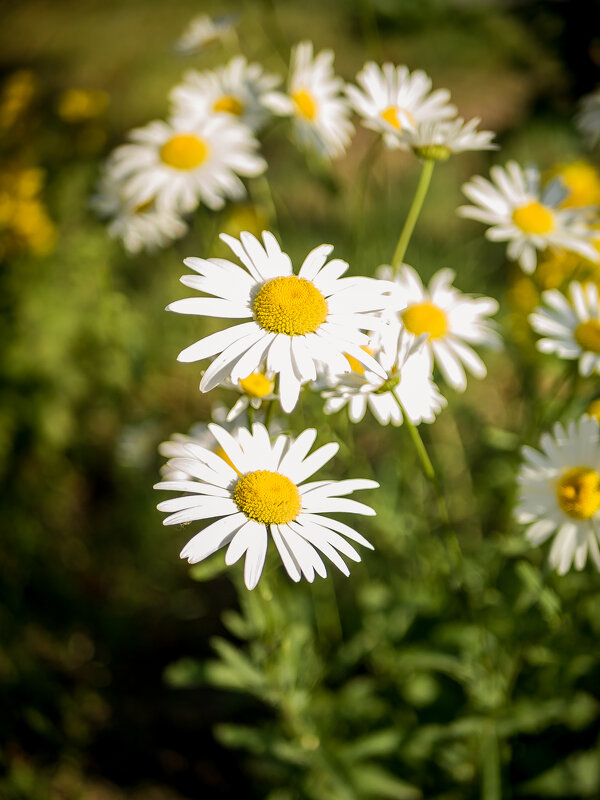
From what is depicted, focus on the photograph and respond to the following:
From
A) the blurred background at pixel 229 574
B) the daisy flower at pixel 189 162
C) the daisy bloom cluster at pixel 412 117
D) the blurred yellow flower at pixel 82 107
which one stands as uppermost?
the blurred yellow flower at pixel 82 107

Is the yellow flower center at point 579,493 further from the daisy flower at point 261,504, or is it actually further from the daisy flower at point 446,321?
the daisy flower at point 261,504

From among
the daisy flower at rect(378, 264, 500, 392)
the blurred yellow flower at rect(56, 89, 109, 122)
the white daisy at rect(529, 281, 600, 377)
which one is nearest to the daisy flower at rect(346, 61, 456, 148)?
the daisy flower at rect(378, 264, 500, 392)

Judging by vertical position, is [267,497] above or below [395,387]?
below

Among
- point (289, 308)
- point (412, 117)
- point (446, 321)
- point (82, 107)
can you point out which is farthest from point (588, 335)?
point (82, 107)

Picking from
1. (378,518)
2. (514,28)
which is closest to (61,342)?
(378,518)

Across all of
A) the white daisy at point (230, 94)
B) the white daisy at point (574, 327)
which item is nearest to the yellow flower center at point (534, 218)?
the white daisy at point (574, 327)

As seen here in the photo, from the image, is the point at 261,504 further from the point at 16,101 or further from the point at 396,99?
the point at 16,101
